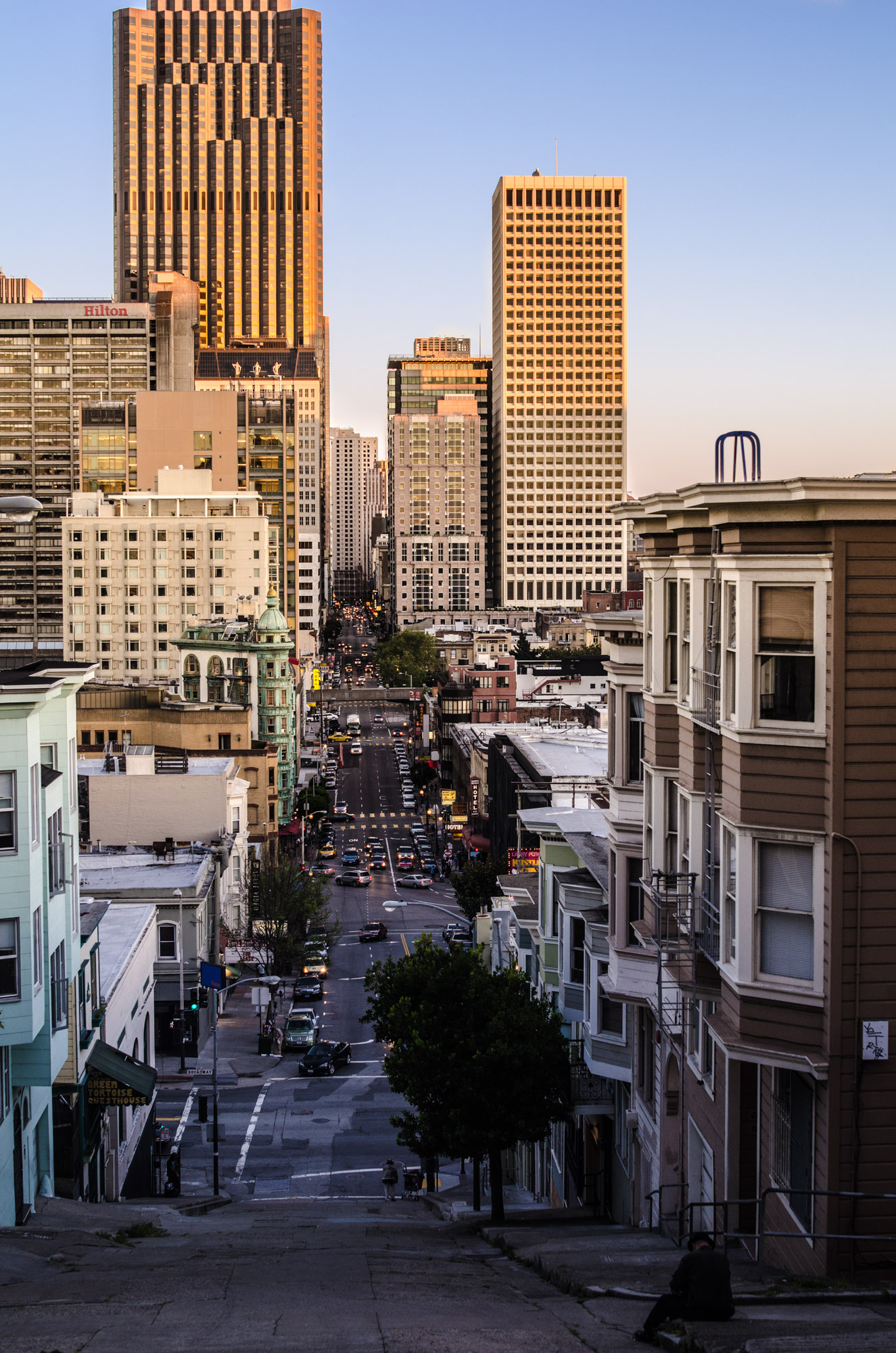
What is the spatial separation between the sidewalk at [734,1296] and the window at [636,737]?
9.14m

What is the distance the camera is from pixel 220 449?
641 ft

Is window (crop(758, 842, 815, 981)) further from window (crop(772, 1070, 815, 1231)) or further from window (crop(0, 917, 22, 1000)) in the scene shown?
window (crop(0, 917, 22, 1000))

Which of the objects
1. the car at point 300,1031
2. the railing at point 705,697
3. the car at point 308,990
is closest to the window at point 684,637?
the railing at point 705,697

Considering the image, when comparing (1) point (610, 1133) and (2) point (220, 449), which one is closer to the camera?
(1) point (610, 1133)

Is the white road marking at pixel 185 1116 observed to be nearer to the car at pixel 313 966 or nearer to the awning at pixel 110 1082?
the awning at pixel 110 1082

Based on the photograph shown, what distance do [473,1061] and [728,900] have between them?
14647mm

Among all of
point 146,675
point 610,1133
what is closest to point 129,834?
point 610,1133

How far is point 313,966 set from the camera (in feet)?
276

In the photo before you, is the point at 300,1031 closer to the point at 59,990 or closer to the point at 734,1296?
the point at 59,990

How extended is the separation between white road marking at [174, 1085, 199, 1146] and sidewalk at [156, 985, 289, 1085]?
5.22 feet

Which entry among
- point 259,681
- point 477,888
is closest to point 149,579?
point 259,681

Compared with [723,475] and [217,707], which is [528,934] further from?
[217,707]

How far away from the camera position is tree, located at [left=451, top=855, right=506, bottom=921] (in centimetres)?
9169

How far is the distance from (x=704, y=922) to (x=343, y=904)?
8820 cm
